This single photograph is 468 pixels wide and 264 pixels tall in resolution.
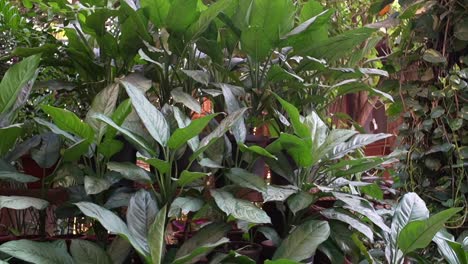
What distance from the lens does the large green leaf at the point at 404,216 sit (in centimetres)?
142

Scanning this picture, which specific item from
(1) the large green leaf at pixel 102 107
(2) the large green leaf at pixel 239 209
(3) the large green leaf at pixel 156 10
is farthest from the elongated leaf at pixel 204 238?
(3) the large green leaf at pixel 156 10

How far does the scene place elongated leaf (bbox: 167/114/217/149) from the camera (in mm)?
1133

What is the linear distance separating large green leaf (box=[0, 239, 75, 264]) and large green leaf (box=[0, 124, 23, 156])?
0.31m

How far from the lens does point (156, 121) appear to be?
3.96ft

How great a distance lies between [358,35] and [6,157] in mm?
1076

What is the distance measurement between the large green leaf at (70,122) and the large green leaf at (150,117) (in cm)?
14

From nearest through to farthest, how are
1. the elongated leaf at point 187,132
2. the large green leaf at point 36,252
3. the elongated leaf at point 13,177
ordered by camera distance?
the large green leaf at point 36,252 < the elongated leaf at point 187,132 < the elongated leaf at point 13,177

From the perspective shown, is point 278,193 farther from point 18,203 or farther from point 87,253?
point 18,203

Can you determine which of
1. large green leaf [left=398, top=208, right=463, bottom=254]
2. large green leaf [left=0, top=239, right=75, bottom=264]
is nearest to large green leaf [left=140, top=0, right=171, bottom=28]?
large green leaf [left=0, top=239, right=75, bottom=264]

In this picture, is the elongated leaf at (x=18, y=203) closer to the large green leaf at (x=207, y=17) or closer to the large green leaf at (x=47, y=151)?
the large green leaf at (x=47, y=151)

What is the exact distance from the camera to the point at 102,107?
51.4 inches

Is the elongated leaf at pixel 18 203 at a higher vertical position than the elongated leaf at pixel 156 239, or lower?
higher

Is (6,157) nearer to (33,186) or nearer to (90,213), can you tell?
(33,186)

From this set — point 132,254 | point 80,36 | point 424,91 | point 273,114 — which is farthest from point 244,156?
point 424,91
